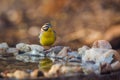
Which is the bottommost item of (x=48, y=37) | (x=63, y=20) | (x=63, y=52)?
(x=63, y=52)

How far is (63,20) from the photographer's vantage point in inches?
152

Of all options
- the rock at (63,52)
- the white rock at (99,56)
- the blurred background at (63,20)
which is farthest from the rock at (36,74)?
the blurred background at (63,20)

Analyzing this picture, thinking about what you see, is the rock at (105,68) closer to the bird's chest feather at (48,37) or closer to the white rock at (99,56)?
the white rock at (99,56)

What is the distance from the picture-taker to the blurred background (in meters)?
3.52

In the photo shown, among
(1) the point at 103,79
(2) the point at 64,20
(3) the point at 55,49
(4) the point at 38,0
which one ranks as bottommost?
(1) the point at 103,79

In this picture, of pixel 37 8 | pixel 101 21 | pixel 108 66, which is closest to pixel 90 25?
pixel 101 21

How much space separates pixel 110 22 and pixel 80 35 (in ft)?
1.12

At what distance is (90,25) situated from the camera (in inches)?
147

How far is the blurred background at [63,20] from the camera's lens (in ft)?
11.5

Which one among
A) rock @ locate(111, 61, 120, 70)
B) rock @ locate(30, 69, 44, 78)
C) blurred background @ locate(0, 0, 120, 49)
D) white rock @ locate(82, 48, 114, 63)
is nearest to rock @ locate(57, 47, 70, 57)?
white rock @ locate(82, 48, 114, 63)

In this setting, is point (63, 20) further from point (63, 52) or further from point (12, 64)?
point (12, 64)

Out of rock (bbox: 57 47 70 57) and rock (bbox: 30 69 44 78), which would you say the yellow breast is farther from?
rock (bbox: 30 69 44 78)

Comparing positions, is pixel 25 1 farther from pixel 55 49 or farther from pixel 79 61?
pixel 79 61

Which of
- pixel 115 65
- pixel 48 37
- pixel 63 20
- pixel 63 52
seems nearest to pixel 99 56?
pixel 115 65
